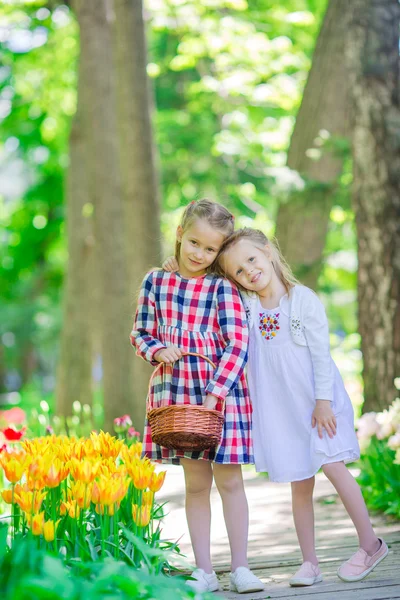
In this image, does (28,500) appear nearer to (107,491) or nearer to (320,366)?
(107,491)

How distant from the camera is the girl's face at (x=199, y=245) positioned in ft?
10.9

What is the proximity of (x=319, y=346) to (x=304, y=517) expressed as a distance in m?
0.71

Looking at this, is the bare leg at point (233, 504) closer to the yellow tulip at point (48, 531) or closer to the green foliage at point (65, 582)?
the yellow tulip at point (48, 531)

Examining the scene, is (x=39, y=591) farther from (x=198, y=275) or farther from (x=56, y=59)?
(x=56, y=59)

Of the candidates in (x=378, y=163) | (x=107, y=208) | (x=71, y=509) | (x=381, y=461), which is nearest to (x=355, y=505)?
(x=71, y=509)

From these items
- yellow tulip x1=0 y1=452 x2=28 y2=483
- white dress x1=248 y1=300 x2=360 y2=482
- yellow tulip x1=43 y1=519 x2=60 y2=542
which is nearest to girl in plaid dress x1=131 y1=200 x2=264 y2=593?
white dress x1=248 y1=300 x2=360 y2=482

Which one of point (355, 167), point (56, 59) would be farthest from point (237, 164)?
point (355, 167)

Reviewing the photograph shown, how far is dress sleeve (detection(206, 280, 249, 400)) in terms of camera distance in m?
3.18

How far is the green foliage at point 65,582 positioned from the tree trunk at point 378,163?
3.87 meters

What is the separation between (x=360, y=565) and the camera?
3.25 m

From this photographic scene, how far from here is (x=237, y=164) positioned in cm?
1334

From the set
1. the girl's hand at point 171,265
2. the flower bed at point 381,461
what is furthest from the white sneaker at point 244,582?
the flower bed at point 381,461

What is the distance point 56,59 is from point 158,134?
1.96 meters

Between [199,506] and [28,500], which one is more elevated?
[28,500]
